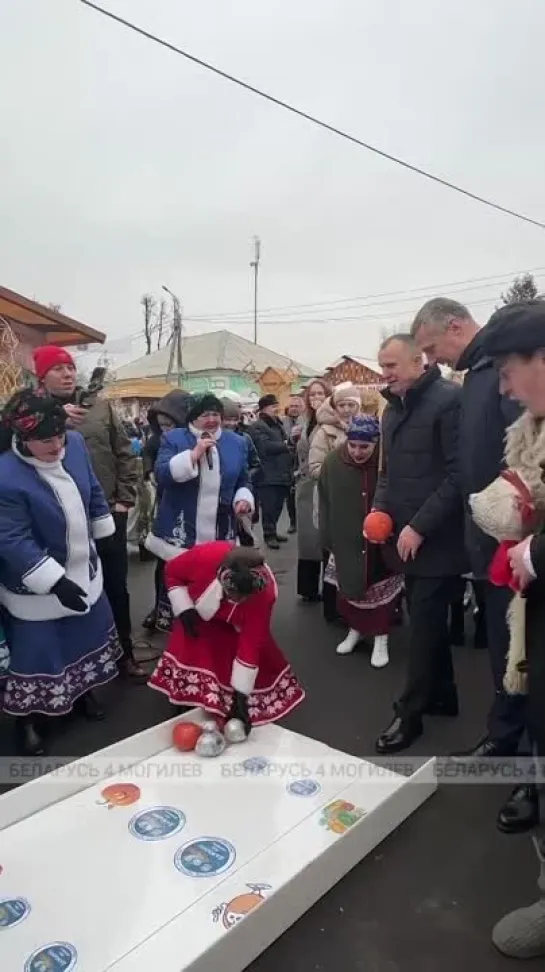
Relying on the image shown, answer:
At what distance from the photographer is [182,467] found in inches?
129

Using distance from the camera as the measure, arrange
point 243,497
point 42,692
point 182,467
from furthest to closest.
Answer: point 243,497 < point 182,467 < point 42,692

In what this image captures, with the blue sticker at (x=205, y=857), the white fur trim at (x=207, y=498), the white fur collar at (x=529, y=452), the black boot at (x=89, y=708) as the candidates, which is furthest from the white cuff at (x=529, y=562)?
the black boot at (x=89, y=708)

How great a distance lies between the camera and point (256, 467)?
21.2 ft

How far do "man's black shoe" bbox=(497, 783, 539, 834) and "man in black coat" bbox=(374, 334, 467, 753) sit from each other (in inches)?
20.3

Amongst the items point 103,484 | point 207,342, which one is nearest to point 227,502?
point 103,484

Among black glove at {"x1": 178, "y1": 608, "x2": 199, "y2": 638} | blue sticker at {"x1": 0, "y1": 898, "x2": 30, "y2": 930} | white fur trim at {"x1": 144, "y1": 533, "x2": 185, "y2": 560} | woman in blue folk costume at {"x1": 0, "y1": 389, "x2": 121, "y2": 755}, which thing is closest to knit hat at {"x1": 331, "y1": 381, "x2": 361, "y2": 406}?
white fur trim at {"x1": 144, "y1": 533, "x2": 185, "y2": 560}

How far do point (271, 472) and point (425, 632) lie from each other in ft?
15.4

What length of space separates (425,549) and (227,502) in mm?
1225

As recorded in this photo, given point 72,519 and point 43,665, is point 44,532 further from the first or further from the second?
point 43,665

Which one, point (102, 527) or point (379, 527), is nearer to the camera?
point (379, 527)

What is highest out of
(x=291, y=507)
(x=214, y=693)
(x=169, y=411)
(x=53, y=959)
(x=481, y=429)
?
(x=169, y=411)

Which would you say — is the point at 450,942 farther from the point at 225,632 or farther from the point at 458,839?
the point at 225,632

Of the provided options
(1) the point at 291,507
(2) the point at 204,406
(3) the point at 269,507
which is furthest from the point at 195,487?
(1) the point at 291,507

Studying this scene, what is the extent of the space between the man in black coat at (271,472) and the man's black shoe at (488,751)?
14.6ft
